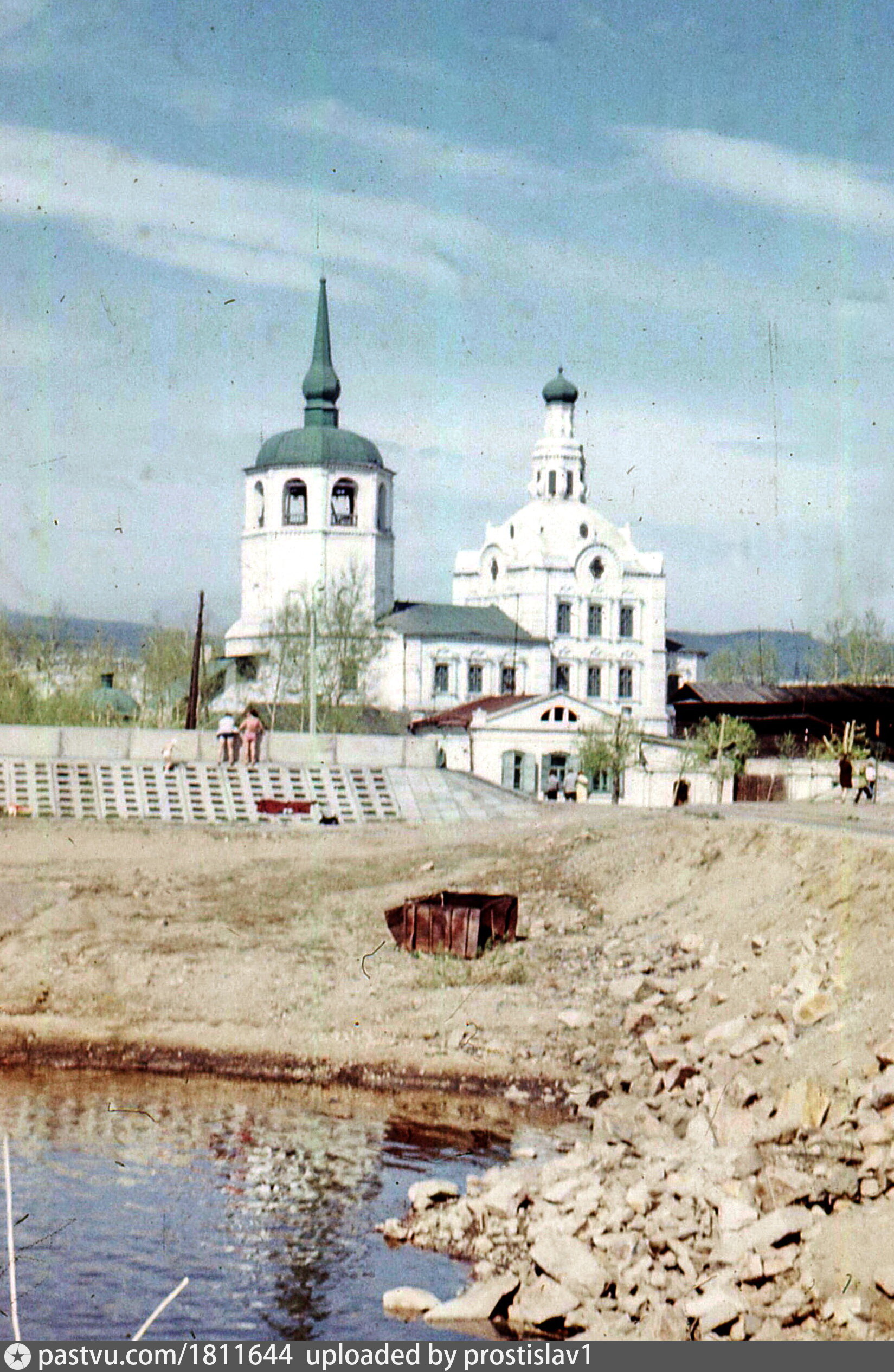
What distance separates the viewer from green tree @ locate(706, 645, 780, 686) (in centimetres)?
13288

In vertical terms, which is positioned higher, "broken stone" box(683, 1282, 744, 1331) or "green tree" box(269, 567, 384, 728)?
"green tree" box(269, 567, 384, 728)

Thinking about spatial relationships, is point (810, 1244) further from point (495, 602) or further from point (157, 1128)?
point (495, 602)

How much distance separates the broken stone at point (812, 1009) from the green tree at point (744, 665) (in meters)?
108

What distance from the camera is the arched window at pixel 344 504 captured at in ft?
300

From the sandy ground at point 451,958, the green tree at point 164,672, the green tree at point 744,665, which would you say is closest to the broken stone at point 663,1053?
the sandy ground at point 451,958

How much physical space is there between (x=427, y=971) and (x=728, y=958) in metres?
4.35

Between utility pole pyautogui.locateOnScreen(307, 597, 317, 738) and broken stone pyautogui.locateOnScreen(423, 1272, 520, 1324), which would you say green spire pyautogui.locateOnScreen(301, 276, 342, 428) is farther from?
broken stone pyautogui.locateOnScreen(423, 1272, 520, 1324)

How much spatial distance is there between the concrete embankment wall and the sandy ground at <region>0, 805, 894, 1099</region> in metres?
7.28

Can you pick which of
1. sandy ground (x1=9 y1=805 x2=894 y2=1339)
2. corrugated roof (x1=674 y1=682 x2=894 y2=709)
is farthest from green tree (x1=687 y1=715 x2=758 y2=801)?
sandy ground (x1=9 y1=805 x2=894 y2=1339)

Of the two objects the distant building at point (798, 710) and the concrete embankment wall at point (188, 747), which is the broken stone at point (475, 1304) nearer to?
the concrete embankment wall at point (188, 747)

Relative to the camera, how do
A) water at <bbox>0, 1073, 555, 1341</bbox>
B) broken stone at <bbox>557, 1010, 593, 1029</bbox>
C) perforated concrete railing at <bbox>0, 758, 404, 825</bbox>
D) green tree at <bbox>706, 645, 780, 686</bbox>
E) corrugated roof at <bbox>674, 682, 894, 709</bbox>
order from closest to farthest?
water at <bbox>0, 1073, 555, 1341</bbox>
broken stone at <bbox>557, 1010, 593, 1029</bbox>
perforated concrete railing at <bbox>0, 758, 404, 825</bbox>
corrugated roof at <bbox>674, 682, 894, 709</bbox>
green tree at <bbox>706, 645, 780, 686</bbox>

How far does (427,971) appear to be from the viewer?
25875mm

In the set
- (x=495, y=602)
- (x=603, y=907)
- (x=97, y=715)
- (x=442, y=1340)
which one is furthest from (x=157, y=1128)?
(x=495, y=602)

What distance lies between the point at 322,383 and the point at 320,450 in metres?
5.93
